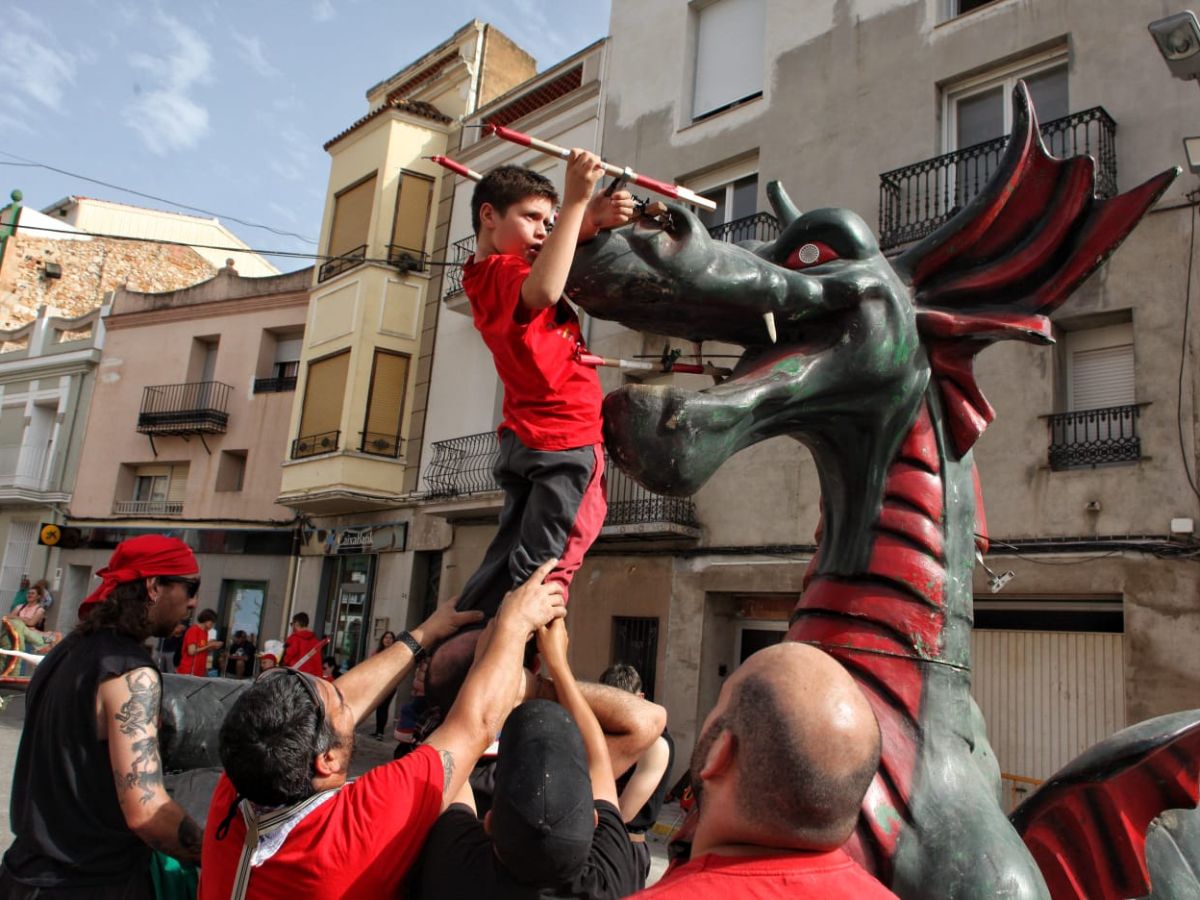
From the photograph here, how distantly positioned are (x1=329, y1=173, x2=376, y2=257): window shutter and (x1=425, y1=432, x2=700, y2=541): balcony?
5.43m

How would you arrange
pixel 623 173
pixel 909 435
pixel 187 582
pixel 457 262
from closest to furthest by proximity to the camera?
pixel 623 173 → pixel 909 435 → pixel 187 582 → pixel 457 262

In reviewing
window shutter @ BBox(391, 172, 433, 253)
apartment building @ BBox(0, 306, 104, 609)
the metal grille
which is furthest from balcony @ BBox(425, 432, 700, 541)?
apartment building @ BBox(0, 306, 104, 609)

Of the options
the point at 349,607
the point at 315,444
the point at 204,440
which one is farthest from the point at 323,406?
the point at 204,440

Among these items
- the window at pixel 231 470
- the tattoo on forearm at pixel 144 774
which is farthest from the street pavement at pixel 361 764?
the window at pixel 231 470

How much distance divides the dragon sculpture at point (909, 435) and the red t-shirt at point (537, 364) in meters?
0.40

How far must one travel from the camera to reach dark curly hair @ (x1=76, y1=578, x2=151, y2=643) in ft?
9.69

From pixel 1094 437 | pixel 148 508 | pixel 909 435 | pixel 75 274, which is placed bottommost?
pixel 909 435

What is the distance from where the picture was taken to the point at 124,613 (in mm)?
2955

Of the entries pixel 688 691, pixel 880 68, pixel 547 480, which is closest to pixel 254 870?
pixel 547 480

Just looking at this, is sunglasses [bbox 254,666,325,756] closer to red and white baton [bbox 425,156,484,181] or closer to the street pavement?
red and white baton [bbox 425,156,484,181]

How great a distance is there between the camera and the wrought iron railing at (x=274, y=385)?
23.3 metres

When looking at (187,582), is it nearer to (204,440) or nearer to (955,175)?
(955,175)

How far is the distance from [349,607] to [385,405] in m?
4.43

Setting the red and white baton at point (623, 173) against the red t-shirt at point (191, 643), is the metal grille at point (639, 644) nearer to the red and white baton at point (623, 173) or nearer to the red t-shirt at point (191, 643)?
the red t-shirt at point (191, 643)
